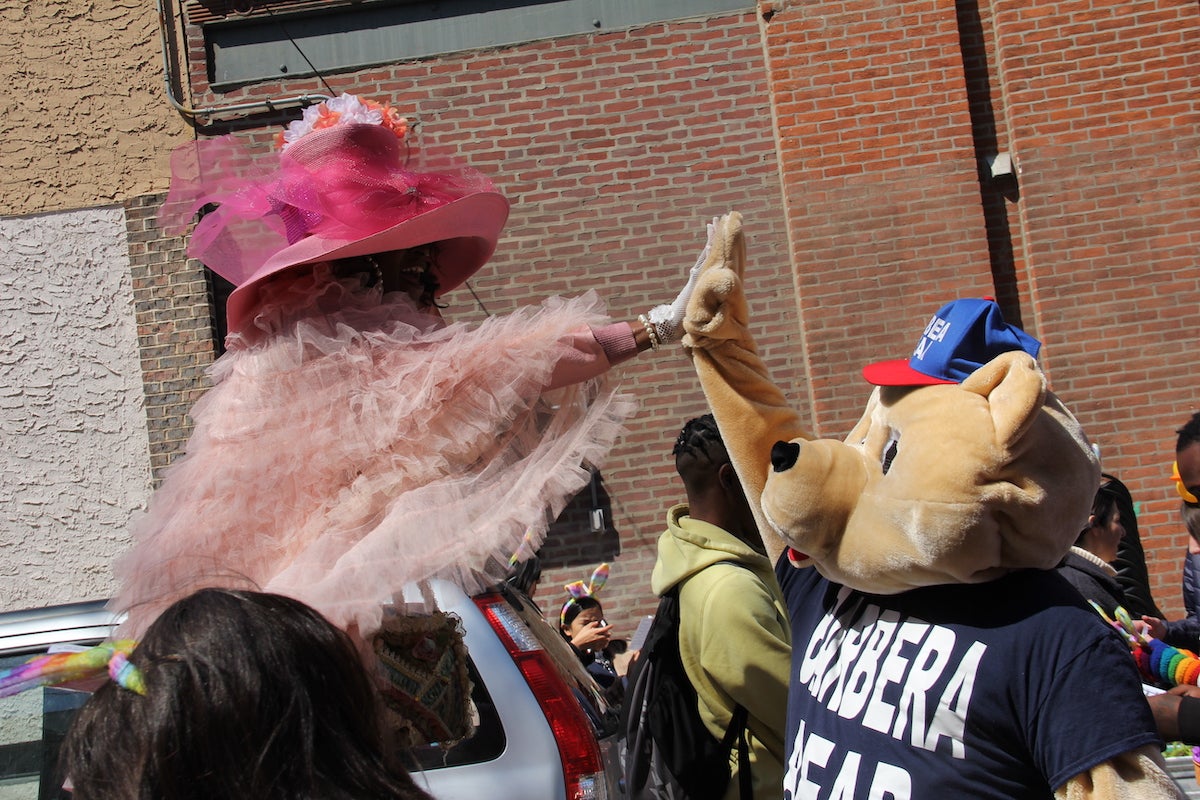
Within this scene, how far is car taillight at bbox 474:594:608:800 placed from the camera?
3010 mm

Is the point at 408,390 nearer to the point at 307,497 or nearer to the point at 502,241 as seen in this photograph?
the point at 307,497

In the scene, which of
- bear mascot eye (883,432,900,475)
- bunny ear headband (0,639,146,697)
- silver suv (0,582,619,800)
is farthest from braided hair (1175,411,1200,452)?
bunny ear headband (0,639,146,697)

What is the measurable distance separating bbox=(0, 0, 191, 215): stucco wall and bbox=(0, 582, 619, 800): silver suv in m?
4.76

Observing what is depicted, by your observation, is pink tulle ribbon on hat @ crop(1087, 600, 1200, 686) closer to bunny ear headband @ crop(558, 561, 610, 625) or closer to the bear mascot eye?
the bear mascot eye

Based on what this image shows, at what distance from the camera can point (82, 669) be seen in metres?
1.39

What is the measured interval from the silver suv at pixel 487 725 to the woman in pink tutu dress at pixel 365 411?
0.81 meters

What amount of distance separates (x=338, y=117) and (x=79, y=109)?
539 cm

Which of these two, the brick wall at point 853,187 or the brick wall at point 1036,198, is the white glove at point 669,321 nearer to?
the brick wall at point 853,187

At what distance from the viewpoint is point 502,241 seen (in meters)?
6.95

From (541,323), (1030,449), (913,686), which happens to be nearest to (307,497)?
(541,323)

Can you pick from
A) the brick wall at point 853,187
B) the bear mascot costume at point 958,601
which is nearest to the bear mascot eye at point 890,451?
the bear mascot costume at point 958,601

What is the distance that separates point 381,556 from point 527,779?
1163mm

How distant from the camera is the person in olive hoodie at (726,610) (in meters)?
2.79

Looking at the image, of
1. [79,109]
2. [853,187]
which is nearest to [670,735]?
[853,187]
